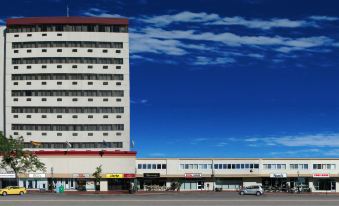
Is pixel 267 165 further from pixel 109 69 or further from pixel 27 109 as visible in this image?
pixel 27 109

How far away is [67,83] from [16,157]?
3291 cm

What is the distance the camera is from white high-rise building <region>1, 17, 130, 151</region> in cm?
13825

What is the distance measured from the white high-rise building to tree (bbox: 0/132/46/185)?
1018 inches

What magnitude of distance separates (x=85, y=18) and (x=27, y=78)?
1916cm

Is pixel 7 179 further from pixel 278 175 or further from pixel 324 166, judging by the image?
pixel 324 166

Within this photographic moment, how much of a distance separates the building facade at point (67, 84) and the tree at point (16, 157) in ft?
83.7

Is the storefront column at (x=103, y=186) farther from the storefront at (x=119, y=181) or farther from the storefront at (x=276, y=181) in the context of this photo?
the storefront at (x=276, y=181)

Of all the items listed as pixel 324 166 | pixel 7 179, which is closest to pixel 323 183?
pixel 324 166

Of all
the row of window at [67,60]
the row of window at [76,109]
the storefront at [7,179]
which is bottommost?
the storefront at [7,179]

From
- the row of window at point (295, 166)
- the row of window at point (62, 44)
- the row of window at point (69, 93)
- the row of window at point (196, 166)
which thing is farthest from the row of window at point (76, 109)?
the row of window at point (295, 166)

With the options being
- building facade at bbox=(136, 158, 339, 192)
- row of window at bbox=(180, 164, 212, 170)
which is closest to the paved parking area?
building facade at bbox=(136, 158, 339, 192)

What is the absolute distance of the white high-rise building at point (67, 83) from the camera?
138 meters

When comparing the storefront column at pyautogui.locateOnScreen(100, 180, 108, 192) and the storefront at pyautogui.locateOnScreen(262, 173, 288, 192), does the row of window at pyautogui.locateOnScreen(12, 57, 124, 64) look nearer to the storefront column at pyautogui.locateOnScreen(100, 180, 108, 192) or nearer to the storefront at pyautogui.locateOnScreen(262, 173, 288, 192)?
the storefront column at pyautogui.locateOnScreen(100, 180, 108, 192)

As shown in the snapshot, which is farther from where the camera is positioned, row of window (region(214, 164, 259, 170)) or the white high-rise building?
the white high-rise building
